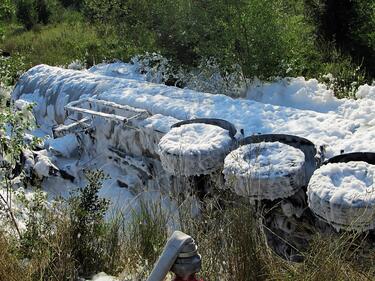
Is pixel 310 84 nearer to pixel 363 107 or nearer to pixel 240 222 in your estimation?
pixel 363 107

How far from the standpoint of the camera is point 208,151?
4.72m

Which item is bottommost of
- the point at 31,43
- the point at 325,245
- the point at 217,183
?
the point at 31,43

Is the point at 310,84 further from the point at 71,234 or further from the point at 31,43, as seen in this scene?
the point at 31,43

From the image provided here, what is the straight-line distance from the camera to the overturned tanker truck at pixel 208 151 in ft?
12.8

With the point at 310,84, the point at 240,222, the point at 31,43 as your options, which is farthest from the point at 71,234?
the point at 31,43

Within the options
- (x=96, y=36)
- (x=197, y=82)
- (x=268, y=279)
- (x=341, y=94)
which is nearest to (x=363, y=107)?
(x=341, y=94)

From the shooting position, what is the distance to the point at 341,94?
762 centimetres

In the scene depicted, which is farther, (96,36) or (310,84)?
(96,36)

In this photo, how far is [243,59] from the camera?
8344 millimetres

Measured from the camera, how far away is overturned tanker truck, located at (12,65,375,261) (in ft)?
12.8

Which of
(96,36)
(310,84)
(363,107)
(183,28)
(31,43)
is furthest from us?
(31,43)

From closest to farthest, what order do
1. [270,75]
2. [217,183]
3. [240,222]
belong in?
1. [240,222]
2. [217,183]
3. [270,75]

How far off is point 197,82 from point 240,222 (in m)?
5.68

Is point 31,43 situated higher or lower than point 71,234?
lower
